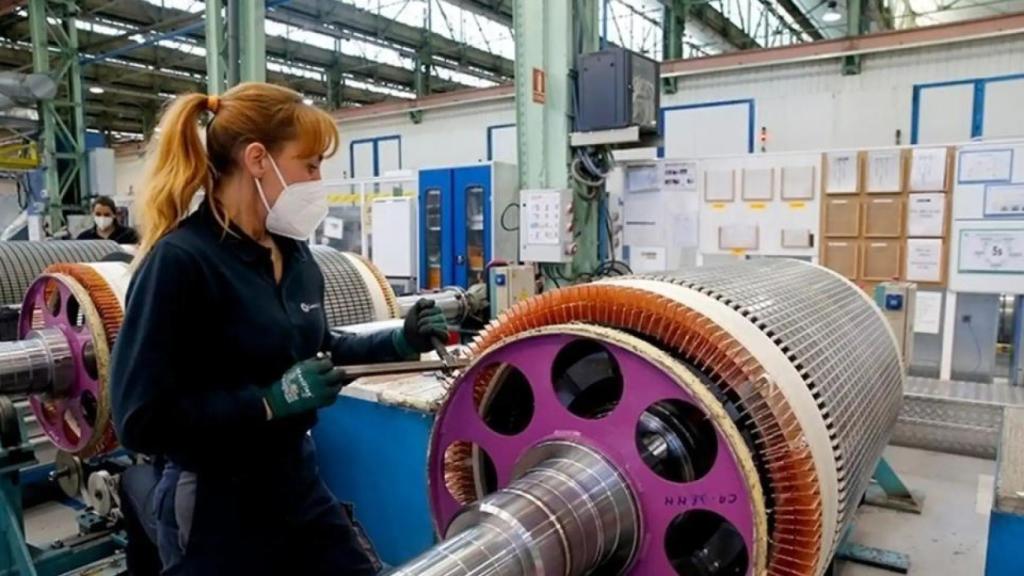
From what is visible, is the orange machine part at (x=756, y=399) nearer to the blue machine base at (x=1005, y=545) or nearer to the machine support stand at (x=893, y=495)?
the blue machine base at (x=1005, y=545)

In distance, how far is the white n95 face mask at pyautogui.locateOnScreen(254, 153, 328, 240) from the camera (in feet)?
3.88

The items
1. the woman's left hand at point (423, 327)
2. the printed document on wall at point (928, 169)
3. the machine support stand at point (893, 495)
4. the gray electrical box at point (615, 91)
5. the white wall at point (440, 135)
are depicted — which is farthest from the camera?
the white wall at point (440, 135)

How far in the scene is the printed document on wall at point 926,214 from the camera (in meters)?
3.85

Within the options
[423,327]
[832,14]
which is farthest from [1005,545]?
[832,14]

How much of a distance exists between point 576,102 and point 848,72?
2609 millimetres

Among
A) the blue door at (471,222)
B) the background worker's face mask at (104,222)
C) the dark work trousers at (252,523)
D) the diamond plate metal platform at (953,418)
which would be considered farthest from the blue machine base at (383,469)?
the blue door at (471,222)

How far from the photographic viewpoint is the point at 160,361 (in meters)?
1.00

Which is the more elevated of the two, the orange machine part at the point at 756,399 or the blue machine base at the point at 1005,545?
the orange machine part at the point at 756,399

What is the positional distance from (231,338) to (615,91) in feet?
10.6

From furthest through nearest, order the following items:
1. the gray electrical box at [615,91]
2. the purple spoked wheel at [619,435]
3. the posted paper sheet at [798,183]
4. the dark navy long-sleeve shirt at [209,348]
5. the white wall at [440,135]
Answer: the white wall at [440,135]
the posted paper sheet at [798,183]
the gray electrical box at [615,91]
the dark navy long-sleeve shirt at [209,348]
the purple spoked wheel at [619,435]

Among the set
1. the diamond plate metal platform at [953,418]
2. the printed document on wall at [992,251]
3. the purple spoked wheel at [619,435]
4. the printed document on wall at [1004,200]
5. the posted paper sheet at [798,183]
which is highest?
the posted paper sheet at [798,183]

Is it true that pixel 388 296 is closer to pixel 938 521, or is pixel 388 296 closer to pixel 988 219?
pixel 938 521

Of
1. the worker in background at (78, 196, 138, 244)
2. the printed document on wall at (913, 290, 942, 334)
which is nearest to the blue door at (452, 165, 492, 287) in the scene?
the worker in background at (78, 196, 138, 244)

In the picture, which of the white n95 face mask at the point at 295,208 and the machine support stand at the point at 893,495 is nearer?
the white n95 face mask at the point at 295,208
